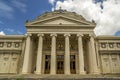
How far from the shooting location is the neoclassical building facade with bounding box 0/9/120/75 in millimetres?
30859

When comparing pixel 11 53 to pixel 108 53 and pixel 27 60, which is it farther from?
pixel 108 53

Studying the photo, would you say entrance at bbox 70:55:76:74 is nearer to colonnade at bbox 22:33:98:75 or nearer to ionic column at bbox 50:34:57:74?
colonnade at bbox 22:33:98:75

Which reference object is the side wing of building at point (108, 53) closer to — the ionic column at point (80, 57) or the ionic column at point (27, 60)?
the ionic column at point (80, 57)

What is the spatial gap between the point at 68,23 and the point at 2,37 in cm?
1531

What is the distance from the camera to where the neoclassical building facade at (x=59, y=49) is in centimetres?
3086

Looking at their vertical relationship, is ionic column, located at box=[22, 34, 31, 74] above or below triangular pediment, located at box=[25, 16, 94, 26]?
below

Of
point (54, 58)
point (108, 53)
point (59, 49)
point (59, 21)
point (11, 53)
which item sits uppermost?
point (59, 21)

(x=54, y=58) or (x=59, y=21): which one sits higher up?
(x=59, y=21)

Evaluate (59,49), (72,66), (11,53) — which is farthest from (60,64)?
(11,53)

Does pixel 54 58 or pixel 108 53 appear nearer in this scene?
pixel 54 58

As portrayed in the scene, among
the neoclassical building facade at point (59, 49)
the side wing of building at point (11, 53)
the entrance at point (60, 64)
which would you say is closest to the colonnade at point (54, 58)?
the neoclassical building facade at point (59, 49)

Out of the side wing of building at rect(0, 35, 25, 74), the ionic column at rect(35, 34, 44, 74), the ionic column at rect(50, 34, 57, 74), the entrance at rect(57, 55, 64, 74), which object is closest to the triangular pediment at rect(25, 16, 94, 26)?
the ionic column at rect(35, 34, 44, 74)

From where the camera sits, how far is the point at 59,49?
3444cm

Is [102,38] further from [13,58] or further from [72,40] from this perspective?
[13,58]
